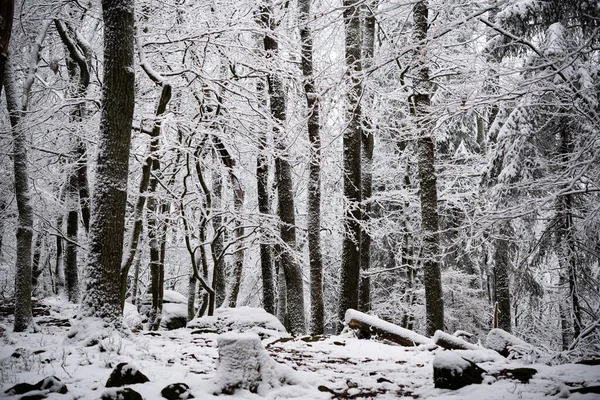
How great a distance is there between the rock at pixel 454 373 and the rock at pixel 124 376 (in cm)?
290

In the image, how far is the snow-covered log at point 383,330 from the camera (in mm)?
7218

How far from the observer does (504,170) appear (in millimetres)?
9500

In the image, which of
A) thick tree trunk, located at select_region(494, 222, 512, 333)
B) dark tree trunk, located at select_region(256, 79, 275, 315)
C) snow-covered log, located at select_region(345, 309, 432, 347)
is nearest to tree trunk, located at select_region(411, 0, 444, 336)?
snow-covered log, located at select_region(345, 309, 432, 347)

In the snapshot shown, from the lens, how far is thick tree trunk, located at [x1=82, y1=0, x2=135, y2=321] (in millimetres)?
5629

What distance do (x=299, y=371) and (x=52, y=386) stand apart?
2.57 m

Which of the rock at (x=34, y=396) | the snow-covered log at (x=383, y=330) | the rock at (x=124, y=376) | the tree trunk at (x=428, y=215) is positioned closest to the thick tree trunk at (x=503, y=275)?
the tree trunk at (x=428, y=215)

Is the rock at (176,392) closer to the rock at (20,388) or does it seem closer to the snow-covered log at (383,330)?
the rock at (20,388)

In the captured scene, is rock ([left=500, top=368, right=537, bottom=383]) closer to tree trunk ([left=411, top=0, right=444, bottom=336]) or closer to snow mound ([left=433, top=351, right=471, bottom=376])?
snow mound ([left=433, top=351, right=471, bottom=376])

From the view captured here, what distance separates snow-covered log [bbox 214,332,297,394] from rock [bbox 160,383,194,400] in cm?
30

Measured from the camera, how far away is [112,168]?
19.2 ft

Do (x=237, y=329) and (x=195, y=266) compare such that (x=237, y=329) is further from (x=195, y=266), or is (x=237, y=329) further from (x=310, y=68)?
(x=310, y=68)

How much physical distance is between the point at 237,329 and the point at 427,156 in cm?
562

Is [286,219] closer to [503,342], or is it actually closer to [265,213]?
[265,213]

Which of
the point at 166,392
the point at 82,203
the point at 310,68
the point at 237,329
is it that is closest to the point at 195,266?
the point at 237,329
